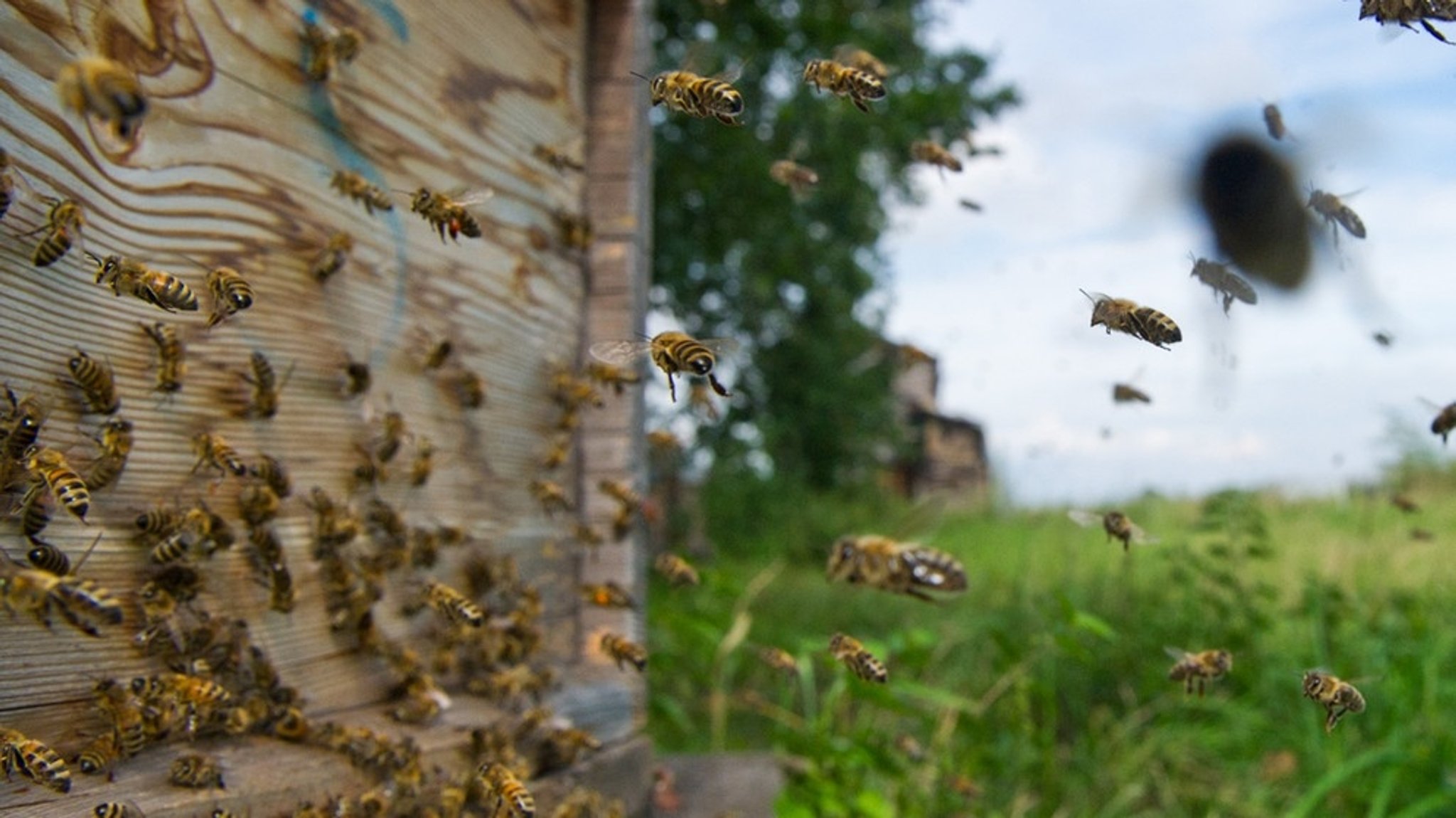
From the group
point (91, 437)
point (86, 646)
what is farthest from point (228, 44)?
point (86, 646)

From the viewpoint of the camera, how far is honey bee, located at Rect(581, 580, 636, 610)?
4.49m

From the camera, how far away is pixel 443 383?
3836 mm

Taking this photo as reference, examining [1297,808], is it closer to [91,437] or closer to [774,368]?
[91,437]

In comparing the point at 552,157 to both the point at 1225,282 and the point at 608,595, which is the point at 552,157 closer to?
the point at 608,595

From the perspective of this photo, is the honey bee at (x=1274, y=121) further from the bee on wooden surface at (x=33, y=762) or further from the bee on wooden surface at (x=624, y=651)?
the bee on wooden surface at (x=33, y=762)

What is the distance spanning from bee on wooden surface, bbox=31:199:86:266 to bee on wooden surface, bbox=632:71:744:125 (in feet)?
4.18

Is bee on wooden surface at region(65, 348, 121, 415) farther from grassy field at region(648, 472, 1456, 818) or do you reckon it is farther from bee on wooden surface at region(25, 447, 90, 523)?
grassy field at region(648, 472, 1456, 818)

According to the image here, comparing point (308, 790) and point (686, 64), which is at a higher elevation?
point (686, 64)

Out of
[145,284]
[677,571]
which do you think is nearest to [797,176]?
[677,571]

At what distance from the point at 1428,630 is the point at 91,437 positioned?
7243 millimetres

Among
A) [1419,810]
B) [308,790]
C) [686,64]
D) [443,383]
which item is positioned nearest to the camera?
[308,790]

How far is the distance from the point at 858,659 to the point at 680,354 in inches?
44.8

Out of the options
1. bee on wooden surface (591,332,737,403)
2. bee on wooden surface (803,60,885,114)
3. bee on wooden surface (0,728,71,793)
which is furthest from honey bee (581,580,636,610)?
bee on wooden surface (0,728,71,793)

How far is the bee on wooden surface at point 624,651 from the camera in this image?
4.18 m
